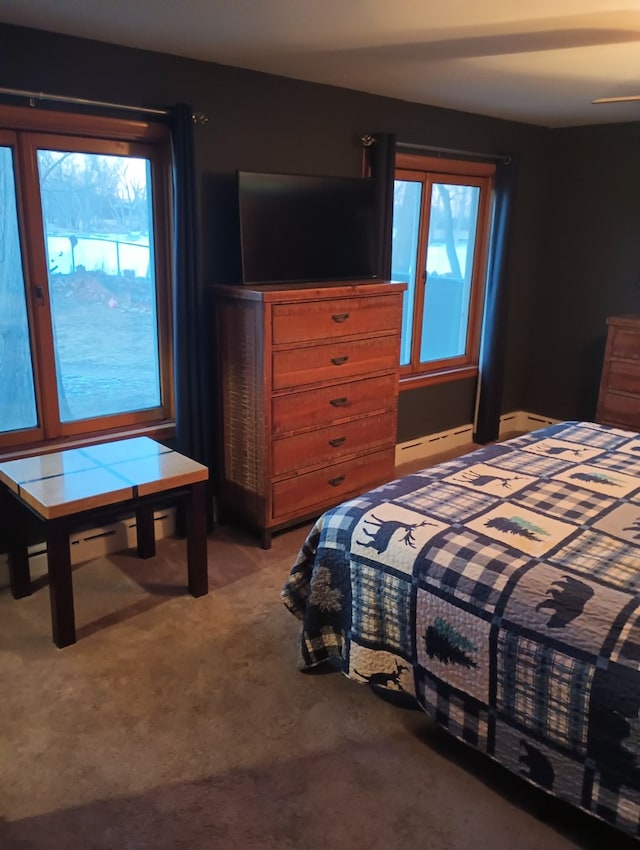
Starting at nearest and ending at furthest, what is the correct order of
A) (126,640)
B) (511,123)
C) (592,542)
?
(592,542), (126,640), (511,123)

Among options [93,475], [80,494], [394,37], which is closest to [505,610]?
[80,494]

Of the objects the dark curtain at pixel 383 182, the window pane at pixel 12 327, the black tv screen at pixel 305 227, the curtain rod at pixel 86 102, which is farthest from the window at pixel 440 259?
the window pane at pixel 12 327

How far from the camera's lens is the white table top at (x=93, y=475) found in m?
2.41

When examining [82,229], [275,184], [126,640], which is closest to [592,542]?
[126,640]

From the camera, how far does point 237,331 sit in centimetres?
315

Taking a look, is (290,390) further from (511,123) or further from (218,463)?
(511,123)

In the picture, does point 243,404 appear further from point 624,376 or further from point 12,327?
point 624,376

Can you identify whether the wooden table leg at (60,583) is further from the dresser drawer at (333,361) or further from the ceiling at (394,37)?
the ceiling at (394,37)

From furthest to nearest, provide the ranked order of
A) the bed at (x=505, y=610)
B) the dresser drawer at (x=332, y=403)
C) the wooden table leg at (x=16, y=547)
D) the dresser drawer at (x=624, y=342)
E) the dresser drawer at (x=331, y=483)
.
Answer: the dresser drawer at (x=624, y=342), the dresser drawer at (x=331, y=483), the dresser drawer at (x=332, y=403), the wooden table leg at (x=16, y=547), the bed at (x=505, y=610)

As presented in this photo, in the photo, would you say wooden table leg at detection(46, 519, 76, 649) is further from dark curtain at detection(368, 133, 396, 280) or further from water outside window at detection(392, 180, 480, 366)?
water outside window at detection(392, 180, 480, 366)

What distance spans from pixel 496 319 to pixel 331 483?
204 centimetres

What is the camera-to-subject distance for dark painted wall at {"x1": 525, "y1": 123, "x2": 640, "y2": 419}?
4.60 m

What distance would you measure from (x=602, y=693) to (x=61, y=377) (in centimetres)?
252

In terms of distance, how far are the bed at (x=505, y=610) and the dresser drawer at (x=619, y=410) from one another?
1.87 m
